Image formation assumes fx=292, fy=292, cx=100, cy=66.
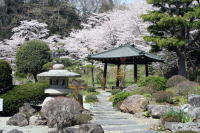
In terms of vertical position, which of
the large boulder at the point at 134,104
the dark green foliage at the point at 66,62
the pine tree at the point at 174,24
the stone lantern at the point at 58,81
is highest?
the pine tree at the point at 174,24

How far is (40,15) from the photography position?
30.8 metres

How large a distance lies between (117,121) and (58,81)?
7.88ft

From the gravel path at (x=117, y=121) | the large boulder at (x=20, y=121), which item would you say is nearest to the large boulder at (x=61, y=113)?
the large boulder at (x=20, y=121)

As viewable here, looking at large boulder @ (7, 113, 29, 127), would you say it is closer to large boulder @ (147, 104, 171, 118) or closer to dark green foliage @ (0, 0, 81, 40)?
large boulder @ (147, 104, 171, 118)

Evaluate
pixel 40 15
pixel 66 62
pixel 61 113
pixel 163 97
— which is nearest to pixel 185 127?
pixel 61 113

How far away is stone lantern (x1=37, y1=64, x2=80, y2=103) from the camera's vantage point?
941 centimetres

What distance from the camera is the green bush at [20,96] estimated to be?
370 inches

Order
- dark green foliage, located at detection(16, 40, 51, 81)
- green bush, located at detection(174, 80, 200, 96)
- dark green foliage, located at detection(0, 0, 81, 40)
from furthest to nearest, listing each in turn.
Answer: dark green foliage, located at detection(0, 0, 81, 40), dark green foliage, located at detection(16, 40, 51, 81), green bush, located at detection(174, 80, 200, 96)

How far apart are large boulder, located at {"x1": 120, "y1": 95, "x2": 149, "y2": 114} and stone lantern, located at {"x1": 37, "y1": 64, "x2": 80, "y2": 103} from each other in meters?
2.09

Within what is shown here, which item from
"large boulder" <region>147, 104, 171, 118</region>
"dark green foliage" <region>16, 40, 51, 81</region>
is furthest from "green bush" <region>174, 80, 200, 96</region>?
"dark green foliage" <region>16, 40, 51, 81</region>

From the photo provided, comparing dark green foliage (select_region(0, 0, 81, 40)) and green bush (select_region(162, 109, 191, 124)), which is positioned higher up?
dark green foliage (select_region(0, 0, 81, 40))

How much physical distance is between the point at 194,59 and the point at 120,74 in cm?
621

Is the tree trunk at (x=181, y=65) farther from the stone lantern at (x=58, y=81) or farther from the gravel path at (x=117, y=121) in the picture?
the stone lantern at (x=58, y=81)

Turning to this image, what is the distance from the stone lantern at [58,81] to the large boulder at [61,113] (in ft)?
5.76
